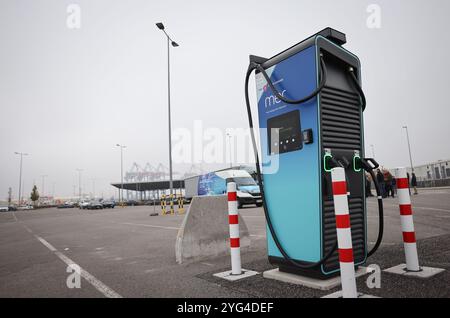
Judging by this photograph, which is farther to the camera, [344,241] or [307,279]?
[307,279]

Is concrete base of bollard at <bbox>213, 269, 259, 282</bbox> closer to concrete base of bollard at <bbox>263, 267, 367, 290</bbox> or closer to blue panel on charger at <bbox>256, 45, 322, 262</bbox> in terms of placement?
concrete base of bollard at <bbox>263, 267, 367, 290</bbox>

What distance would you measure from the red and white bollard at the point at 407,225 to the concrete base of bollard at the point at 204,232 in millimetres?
2653

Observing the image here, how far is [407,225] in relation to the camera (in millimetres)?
3357

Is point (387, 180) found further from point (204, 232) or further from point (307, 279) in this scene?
point (307, 279)

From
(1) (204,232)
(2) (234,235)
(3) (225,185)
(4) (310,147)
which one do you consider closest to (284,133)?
(4) (310,147)

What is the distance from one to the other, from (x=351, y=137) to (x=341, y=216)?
131 cm

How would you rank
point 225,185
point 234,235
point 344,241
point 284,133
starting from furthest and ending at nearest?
point 225,185, point 234,235, point 284,133, point 344,241

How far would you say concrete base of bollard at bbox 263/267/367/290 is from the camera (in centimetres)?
292

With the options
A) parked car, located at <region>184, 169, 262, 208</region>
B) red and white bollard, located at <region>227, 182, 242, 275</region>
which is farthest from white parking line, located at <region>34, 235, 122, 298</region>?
parked car, located at <region>184, 169, 262, 208</region>

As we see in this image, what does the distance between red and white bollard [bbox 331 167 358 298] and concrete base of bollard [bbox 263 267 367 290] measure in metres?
0.49

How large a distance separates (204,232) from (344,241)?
2.78 m
